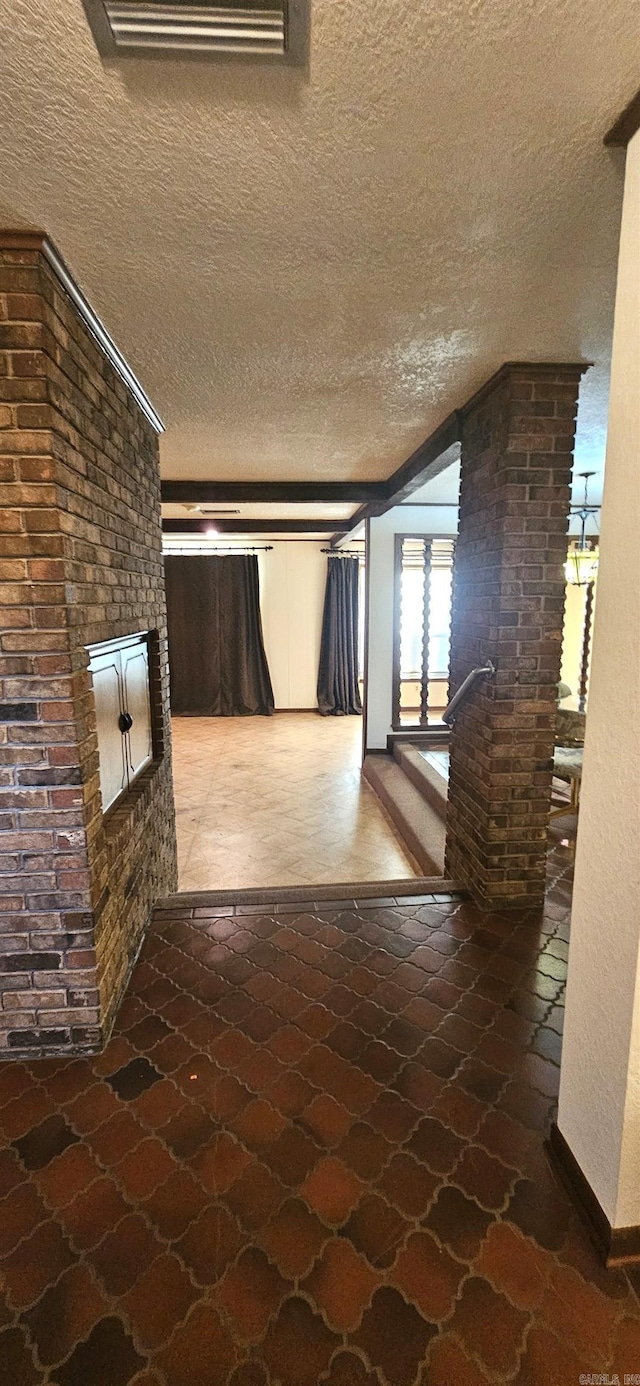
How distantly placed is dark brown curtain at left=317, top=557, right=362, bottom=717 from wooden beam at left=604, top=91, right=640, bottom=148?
21.6 feet

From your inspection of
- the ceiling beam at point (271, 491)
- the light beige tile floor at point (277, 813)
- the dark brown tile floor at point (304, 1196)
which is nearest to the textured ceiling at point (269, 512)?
the ceiling beam at point (271, 491)

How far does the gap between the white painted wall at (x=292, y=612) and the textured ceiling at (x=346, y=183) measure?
575 centimetres

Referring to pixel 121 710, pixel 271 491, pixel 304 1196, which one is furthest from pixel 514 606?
pixel 271 491

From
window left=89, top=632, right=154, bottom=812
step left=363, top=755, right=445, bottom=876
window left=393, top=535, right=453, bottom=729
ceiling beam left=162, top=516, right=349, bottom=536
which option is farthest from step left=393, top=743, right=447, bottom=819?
ceiling beam left=162, top=516, right=349, bottom=536

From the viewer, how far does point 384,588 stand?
17.5 ft

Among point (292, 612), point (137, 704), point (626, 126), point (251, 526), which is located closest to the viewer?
point (626, 126)

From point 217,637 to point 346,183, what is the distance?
6.84 meters

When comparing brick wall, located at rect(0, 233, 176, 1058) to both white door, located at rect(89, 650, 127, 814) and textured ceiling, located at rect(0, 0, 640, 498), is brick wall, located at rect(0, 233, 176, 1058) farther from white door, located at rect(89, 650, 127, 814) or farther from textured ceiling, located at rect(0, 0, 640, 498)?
textured ceiling, located at rect(0, 0, 640, 498)

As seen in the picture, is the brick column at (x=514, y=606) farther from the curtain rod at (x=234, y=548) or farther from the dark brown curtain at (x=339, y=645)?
the curtain rod at (x=234, y=548)

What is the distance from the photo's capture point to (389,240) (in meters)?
1.29

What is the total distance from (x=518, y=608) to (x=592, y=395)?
1030mm

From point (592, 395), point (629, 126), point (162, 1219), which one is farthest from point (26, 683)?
point (592, 395)

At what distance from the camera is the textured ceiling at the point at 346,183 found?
0.85 m

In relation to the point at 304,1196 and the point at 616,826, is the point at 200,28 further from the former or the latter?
the point at 304,1196
